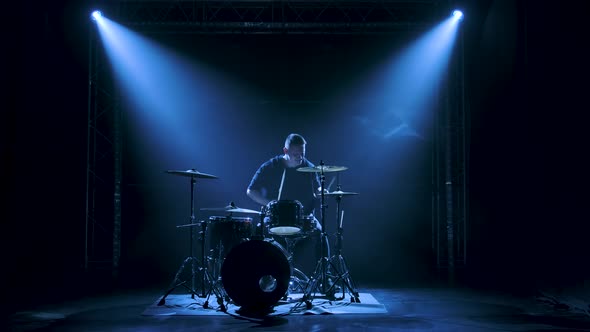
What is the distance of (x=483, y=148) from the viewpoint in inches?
326

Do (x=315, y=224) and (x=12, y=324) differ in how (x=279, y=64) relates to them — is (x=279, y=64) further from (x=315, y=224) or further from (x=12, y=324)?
(x=12, y=324)

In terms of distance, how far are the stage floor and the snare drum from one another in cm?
95

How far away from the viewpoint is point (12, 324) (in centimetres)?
489

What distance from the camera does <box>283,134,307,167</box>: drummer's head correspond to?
6.79 metres

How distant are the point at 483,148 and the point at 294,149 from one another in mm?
3466

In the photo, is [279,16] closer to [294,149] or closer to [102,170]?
[294,149]

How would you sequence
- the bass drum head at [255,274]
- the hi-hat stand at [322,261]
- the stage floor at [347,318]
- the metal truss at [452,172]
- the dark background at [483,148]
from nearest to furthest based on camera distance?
the stage floor at [347,318] → the bass drum head at [255,274] → the hi-hat stand at [322,261] → the dark background at [483,148] → the metal truss at [452,172]

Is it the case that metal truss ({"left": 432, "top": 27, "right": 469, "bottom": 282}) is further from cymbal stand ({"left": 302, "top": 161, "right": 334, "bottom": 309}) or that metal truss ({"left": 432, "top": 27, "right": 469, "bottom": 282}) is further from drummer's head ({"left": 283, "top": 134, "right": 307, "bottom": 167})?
cymbal stand ({"left": 302, "top": 161, "right": 334, "bottom": 309})

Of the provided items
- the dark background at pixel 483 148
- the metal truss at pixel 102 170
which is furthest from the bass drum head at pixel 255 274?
the metal truss at pixel 102 170

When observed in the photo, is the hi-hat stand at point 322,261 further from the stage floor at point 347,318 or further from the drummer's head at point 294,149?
the drummer's head at point 294,149

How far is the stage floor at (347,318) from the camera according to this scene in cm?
472

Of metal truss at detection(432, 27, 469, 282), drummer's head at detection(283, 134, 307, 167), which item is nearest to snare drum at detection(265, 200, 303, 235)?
drummer's head at detection(283, 134, 307, 167)

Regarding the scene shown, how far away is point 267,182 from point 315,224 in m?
1.21

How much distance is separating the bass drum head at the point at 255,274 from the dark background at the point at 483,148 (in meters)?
2.77
